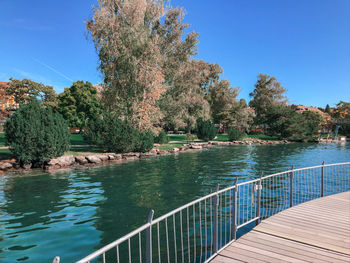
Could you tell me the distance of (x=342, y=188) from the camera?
12.6 meters

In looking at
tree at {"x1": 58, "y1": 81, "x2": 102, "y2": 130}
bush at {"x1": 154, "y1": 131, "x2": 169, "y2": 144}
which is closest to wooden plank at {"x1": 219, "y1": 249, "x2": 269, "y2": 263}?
bush at {"x1": 154, "y1": 131, "x2": 169, "y2": 144}

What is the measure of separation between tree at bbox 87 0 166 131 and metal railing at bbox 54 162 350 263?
669 inches

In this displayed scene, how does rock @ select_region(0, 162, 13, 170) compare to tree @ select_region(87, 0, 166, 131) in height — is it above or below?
below

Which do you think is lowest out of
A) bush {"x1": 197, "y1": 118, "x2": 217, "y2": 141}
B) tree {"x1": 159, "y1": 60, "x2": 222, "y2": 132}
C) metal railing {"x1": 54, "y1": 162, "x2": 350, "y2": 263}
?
metal railing {"x1": 54, "y1": 162, "x2": 350, "y2": 263}

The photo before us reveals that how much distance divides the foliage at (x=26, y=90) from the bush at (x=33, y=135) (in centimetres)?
3400

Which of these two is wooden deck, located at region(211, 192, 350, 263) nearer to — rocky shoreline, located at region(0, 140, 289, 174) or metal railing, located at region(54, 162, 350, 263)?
metal railing, located at region(54, 162, 350, 263)

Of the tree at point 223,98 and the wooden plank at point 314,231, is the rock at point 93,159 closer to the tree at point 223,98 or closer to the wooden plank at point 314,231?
the wooden plank at point 314,231

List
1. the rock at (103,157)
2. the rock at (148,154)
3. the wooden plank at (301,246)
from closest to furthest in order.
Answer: the wooden plank at (301,246)
the rock at (103,157)
the rock at (148,154)

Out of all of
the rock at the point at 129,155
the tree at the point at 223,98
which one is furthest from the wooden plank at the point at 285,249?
the tree at the point at 223,98

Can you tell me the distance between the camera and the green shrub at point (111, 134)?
22.4 m

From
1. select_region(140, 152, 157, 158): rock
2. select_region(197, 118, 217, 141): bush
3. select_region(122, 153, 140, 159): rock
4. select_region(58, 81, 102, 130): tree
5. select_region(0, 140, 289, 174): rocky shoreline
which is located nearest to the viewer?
select_region(0, 140, 289, 174): rocky shoreline

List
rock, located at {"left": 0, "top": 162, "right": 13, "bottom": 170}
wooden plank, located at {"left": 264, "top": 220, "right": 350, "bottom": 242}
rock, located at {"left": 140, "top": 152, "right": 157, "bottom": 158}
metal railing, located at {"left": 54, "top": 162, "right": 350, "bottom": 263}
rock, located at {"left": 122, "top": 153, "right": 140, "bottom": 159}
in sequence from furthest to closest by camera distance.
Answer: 1. rock, located at {"left": 140, "top": 152, "right": 157, "bottom": 158}
2. rock, located at {"left": 122, "top": 153, "right": 140, "bottom": 159}
3. rock, located at {"left": 0, "top": 162, "right": 13, "bottom": 170}
4. wooden plank, located at {"left": 264, "top": 220, "right": 350, "bottom": 242}
5. metal railing, located at {"left": 54, "top": 162, "right": 350, "bottom": 263}

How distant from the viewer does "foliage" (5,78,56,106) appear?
4628 centimetres

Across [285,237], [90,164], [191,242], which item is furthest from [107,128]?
[285,237]
